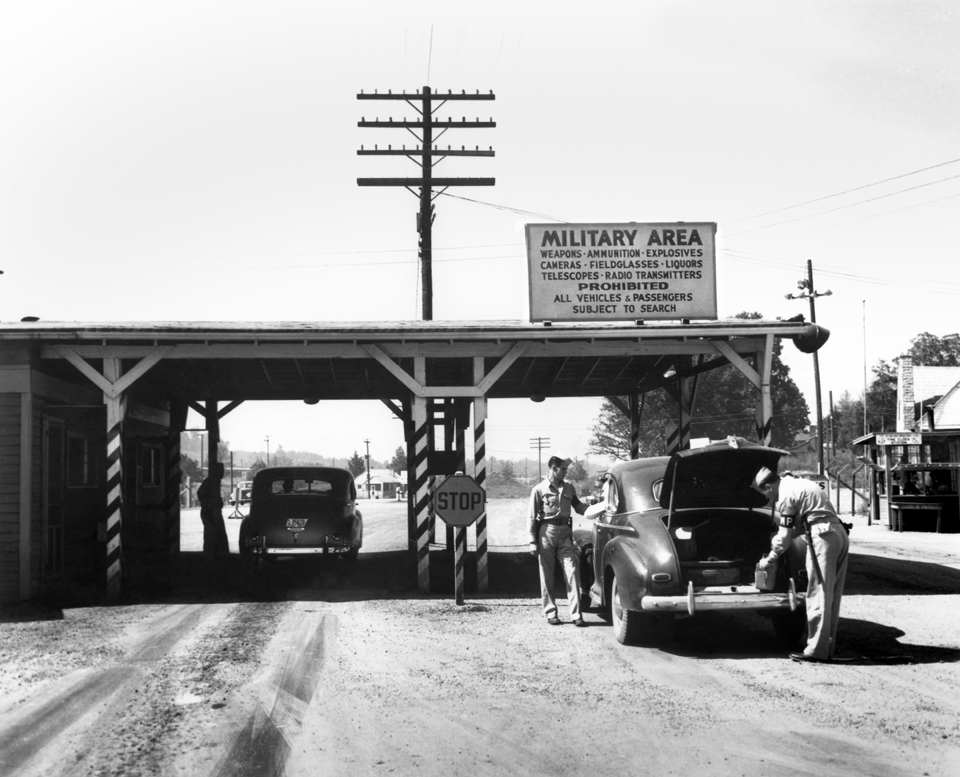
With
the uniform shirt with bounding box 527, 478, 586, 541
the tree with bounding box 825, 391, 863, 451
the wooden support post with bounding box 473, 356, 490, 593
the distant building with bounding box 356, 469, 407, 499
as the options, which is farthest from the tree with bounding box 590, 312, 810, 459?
the uniform shirt with bounding box 527, 478, 586, 541

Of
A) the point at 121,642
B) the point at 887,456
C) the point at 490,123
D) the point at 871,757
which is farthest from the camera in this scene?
the point at 887,456

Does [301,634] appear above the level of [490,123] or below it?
below

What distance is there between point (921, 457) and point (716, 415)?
153ft

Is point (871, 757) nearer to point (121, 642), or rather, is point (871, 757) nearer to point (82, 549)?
point (121, 642)

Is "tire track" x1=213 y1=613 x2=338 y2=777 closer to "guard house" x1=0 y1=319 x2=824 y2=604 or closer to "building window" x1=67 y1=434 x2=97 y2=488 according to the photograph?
"guard house" x1=0 y1=319 x2=824 y2=604

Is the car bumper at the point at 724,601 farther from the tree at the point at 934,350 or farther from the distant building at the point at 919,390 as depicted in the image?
the tree at the point at 934,350

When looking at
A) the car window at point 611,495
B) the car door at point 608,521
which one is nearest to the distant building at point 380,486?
the car door at point 608,521

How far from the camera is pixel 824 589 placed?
8969 mm

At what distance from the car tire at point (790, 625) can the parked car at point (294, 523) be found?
967 cm

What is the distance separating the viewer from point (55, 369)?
1628 cm

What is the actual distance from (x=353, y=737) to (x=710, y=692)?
111 inches

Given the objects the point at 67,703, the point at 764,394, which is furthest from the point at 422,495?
the point at 67,703

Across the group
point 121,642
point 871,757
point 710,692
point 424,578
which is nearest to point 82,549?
point 424,578

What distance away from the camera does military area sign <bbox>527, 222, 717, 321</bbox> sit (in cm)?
1544
